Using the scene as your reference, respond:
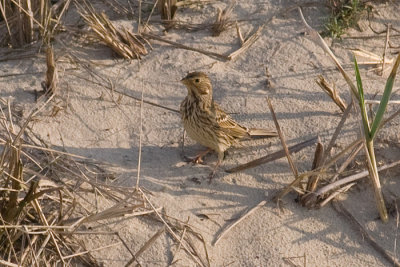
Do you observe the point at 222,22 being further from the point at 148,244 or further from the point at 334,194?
the point at 148,244

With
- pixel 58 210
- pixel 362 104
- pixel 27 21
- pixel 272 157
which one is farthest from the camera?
pixel 27 21

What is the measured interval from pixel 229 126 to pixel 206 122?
190 mm

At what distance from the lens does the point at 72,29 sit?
6879 mm

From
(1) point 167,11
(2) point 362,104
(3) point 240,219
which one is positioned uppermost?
(1) point 167,11

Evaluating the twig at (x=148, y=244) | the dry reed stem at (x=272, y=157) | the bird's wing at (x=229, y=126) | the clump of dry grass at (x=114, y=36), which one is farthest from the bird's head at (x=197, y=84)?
the twig at (x=148, y=244)

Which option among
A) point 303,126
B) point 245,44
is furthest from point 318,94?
point 245,44

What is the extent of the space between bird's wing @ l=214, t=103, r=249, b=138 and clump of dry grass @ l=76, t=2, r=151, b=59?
105cm

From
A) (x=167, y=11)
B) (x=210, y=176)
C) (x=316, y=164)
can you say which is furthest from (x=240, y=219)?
(x=167, y=11)

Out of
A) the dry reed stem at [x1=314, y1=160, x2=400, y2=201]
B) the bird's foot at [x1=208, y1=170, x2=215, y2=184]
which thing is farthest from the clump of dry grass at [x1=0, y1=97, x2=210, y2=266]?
the dry reed stem at [x1=314, y1=160, x2=400, y2=201]

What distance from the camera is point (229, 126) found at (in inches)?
243

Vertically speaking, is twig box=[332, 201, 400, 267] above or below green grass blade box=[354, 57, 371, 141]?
below

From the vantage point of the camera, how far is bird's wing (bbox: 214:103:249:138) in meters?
6.16

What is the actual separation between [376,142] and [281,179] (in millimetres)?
843

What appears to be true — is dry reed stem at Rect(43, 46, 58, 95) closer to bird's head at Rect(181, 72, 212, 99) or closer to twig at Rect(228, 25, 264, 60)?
bird's head at Rect(181, 72, 212, 99)
